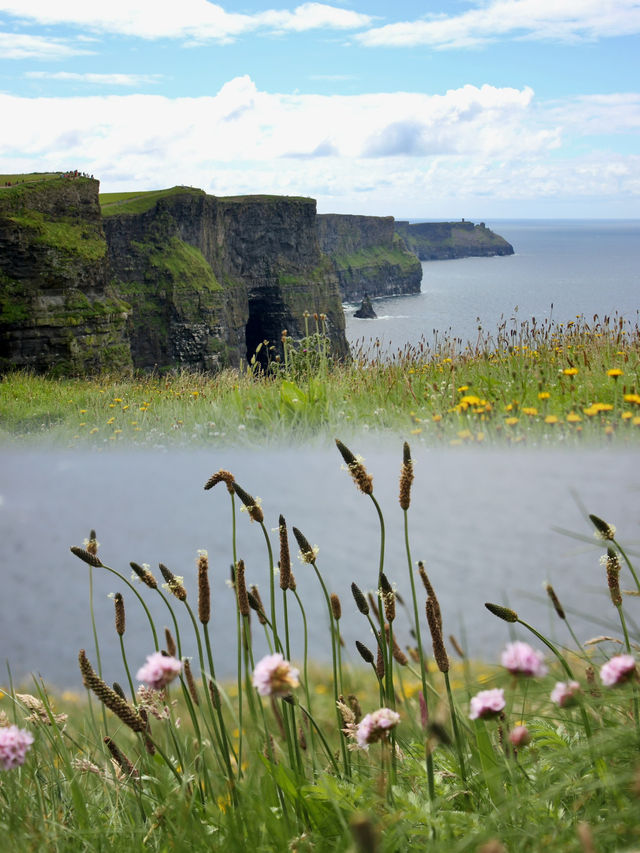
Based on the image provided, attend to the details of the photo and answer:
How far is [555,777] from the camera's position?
2.38m

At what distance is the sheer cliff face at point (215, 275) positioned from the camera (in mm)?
66250

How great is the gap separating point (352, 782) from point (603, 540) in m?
1.16

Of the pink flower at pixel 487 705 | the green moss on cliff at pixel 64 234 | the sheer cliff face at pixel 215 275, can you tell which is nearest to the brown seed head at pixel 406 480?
the pink flower at pixel 487 705

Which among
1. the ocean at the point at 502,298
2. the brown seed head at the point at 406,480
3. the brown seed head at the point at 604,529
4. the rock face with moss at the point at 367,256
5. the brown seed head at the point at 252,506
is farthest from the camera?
the rock face with moss at the point at 367,256

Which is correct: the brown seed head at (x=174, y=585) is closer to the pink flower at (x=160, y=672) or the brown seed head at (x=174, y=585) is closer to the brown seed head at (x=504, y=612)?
the pink flower at (x=160, y=672)

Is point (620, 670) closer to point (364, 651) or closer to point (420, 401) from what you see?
A: point (364, 651)

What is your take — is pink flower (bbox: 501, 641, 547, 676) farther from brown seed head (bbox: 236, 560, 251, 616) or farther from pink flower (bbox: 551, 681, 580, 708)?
brown seed head (bbox: 236, 560, 251, 616)

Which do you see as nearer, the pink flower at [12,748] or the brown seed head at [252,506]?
the pink flower at [12,748]

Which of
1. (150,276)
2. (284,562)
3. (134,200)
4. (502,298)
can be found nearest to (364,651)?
(284,562)

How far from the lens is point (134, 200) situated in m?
69.4

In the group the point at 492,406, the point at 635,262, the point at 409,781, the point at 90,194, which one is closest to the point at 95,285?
the point at 90,194

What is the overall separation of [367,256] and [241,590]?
161 meters

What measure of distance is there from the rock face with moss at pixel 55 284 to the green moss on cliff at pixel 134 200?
2612 centimetres

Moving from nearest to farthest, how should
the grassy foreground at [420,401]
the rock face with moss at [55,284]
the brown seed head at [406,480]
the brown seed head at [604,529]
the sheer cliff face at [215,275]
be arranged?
1. the brown seed head at [604,529]
2. the brown seed head at [406,480]
3. the grassy foreground at [420,401]
4. the rock face with moss at [55,284]
5. the sheer cliff face at [215,275]
